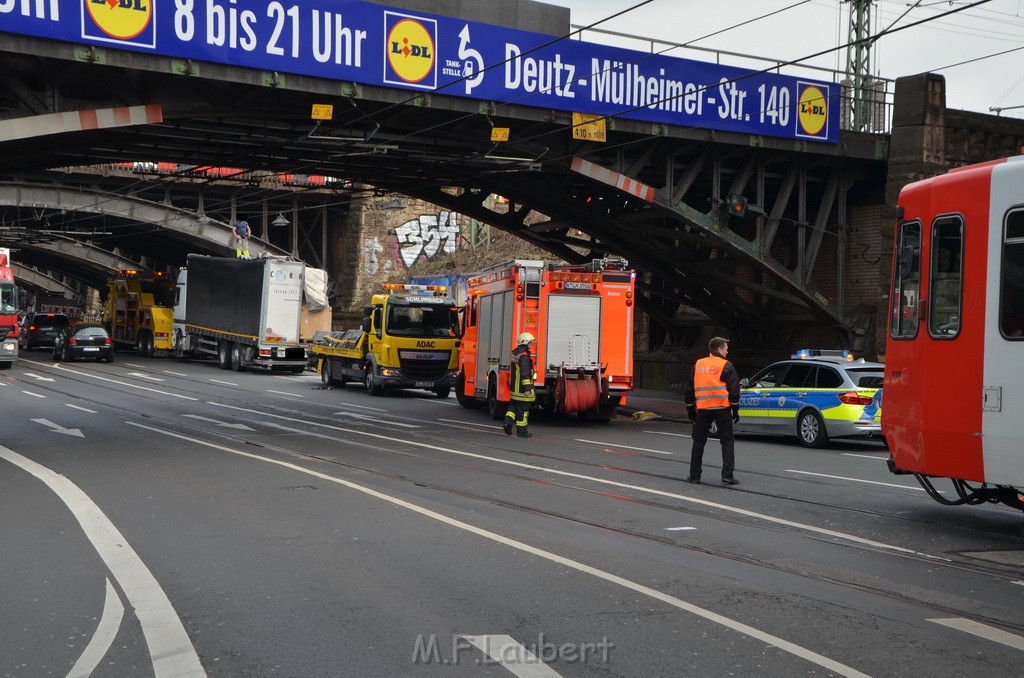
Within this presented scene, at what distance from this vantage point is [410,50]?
20734 mm

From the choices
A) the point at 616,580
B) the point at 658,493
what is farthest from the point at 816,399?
the point at 616,580

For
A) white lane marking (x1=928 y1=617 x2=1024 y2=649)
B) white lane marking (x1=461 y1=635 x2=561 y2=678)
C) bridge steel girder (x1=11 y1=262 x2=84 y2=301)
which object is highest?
bridge steel girder (x1=11 y1=262 x2=84 y2=301)

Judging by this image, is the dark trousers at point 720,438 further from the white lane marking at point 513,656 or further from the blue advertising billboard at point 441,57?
the blue advertising billboard at point 441,57

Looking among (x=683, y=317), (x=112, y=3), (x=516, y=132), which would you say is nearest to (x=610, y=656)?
(x=112, y=3)

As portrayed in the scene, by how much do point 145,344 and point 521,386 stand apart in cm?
3829

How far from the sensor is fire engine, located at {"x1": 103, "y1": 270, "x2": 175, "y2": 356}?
2023 inches

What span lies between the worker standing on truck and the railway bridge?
2177 centimetres

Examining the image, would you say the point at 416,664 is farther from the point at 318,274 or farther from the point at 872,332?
the point at 318,274

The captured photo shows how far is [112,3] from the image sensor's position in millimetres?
17609

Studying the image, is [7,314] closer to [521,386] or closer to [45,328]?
[45,328]

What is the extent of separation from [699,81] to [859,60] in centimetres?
1048

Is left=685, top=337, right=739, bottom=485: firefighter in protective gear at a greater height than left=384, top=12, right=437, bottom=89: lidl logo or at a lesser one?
lesser

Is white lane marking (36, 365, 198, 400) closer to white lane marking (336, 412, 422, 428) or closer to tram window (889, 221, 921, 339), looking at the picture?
white lane marking (336, 412, 422, 428)

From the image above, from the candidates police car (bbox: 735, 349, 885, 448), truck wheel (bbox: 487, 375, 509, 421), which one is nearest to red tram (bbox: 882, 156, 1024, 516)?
police car (bbox: 735, 349, 885, 448)
